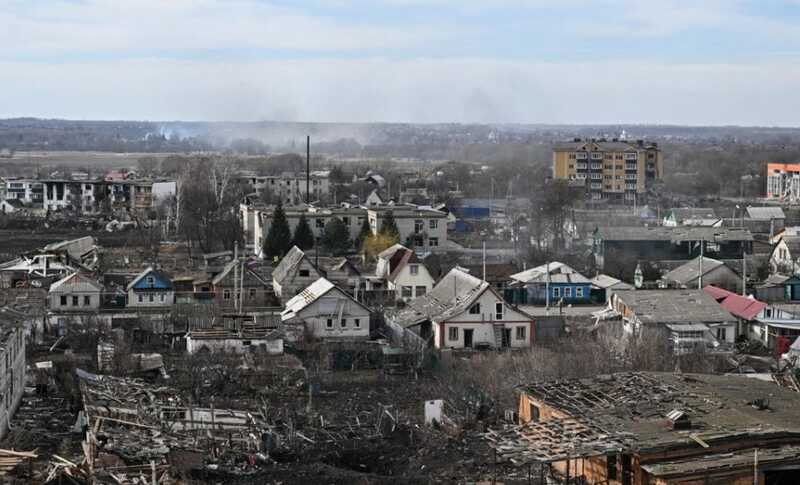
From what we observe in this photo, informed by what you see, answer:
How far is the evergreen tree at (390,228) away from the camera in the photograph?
84.8ft

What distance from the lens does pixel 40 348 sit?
15883 millimetres

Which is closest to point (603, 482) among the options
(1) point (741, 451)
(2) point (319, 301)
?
(1) point (741, 451)

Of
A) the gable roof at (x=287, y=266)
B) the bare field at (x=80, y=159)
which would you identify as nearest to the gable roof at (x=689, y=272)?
the gable roof at (x=287, y=266)

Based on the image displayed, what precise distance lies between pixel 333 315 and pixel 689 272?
7.10 m

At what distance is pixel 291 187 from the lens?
40906mm

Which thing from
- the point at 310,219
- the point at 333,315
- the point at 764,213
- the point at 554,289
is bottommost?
the point at 554,289

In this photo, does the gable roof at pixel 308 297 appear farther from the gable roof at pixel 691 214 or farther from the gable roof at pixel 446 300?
the gable roof at pixel 691 214

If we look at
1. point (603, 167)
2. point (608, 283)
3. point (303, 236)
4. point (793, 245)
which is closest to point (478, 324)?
point (608, 283)

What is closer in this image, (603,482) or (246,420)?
(603,482)

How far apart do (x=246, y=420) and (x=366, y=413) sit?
4.43 ft

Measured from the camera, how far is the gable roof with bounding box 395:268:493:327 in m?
16.7

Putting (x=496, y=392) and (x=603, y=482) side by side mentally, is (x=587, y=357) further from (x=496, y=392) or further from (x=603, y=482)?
(x=603, y=482)

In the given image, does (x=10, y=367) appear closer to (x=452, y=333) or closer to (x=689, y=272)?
(x=452, y=333)

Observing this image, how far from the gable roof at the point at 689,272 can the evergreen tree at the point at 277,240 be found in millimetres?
7347
